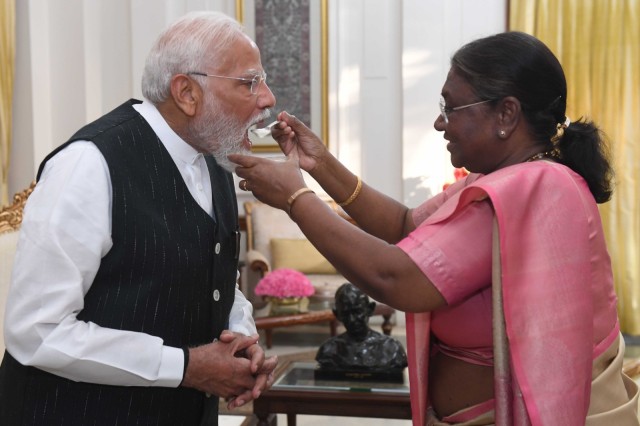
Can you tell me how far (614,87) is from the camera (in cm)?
651

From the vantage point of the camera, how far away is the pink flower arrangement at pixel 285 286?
5.56 metres

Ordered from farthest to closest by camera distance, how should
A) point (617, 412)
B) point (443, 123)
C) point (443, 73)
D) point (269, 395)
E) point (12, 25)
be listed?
point (443, 73) → point (12, 25) → point (269, 395) → point (443, 123) → point (617, 412)

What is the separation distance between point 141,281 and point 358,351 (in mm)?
2186

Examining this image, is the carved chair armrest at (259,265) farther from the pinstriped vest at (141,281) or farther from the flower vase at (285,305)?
the pinstriped vest at (141,281)

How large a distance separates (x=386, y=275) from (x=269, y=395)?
197cm

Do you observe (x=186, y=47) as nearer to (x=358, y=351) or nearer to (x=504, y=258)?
(x=504, y=258)

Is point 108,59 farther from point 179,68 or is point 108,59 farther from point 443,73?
point 179,68

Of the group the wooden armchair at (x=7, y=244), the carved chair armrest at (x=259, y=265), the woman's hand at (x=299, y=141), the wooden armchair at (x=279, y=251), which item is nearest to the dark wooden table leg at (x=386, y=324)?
the wooden armchair at (x=279, y=251)

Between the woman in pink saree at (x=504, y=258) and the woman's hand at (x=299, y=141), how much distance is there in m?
0.37

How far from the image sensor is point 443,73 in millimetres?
6855

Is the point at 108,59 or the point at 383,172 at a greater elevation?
the point at 108,59

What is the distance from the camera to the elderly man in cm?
152

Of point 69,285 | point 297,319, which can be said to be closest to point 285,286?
point 297,319

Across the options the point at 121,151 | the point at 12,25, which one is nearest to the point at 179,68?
the point at 121,151
